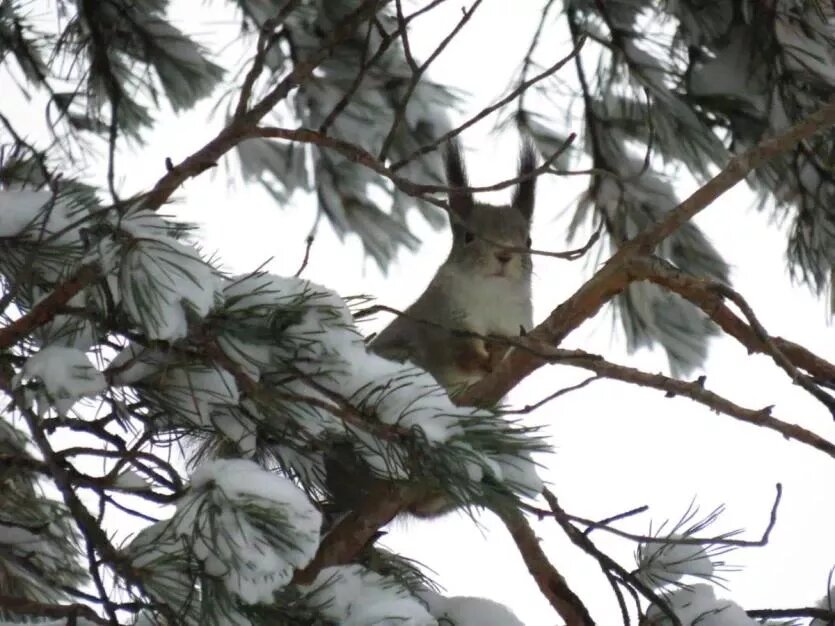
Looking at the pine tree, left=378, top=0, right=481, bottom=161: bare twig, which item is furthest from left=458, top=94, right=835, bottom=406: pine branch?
left=378, top=0, right=481, bottom=161: bare twig

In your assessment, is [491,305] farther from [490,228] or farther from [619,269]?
[619,269]

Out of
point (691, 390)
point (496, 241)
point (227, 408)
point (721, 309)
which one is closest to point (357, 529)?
point (227, 408)

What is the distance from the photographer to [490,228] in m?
2.13

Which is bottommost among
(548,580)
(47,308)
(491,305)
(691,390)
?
(47,308)

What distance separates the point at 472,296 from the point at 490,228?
0.12m

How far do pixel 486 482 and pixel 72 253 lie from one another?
37 cm

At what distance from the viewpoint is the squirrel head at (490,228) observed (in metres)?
2.04

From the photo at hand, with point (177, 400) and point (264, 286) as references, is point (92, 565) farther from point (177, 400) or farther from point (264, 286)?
point (264, 286)

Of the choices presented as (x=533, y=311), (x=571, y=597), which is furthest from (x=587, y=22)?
(x=571, y=597)

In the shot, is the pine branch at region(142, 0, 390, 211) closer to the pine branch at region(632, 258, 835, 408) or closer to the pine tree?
the pine tree

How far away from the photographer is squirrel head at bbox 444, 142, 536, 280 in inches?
80.3

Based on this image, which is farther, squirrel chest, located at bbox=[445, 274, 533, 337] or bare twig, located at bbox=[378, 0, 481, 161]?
squirrel chest, located at bbox=[445, 274, 533, 337]

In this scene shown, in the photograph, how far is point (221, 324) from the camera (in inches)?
41.7

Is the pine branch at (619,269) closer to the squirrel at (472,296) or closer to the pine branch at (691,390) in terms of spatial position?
the pine branch at (691,390)
